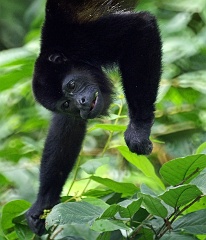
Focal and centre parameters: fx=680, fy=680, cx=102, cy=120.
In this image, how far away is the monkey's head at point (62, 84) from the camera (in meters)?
2.71

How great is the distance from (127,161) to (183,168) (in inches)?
76.1

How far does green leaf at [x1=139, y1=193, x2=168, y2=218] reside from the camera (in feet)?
5.82

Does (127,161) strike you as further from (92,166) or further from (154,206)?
(154,206)

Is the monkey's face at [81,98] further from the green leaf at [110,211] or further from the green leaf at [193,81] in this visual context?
the green leaf at [110,211]

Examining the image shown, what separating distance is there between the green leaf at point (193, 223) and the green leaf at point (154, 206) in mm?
76

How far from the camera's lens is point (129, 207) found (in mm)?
1790

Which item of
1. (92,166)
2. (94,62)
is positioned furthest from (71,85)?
(92,166)

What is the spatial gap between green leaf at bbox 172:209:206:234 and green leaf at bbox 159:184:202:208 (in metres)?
0.09

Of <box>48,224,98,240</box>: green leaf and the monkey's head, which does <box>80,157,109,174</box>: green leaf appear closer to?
<box>48,224,98,240</box>: green leaf

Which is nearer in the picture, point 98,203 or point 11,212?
point 98,203

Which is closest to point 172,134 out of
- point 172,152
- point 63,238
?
point 172,152

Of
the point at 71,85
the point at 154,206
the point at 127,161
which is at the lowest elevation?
the point at 127,161

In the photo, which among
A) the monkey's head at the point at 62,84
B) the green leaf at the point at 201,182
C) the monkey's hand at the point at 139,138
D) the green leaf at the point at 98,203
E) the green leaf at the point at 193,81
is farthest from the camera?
the green leaf at the point at 193,81

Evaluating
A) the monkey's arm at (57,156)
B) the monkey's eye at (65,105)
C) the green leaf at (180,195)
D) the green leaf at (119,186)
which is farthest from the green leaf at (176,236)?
the monkey's arm at (57,156)
